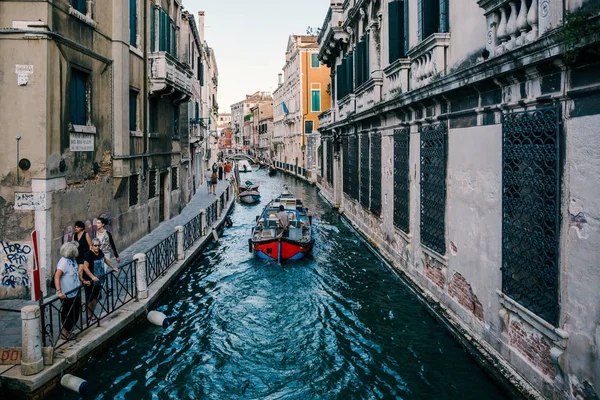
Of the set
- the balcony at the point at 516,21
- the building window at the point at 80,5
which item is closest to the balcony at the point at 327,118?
the building window at the point at 80,5

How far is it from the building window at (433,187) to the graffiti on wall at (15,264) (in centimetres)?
676

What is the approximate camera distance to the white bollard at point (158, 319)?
8.51 m

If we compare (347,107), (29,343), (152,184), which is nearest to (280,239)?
(152,184)

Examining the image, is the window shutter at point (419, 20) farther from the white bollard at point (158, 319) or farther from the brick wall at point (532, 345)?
the white bollard at point (158, 319)

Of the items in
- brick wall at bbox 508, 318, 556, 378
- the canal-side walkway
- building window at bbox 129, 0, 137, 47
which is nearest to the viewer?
brick wall at bbox 508, 318, 556, 378

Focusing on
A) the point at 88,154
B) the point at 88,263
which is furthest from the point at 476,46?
the point at 88,154

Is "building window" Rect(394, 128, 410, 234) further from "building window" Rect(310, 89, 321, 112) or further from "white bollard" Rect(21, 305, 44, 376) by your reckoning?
"building window" Rect(310, 89, 321, 112)

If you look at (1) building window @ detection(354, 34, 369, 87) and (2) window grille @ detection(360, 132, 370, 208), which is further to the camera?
(2) window grille @ detection(360, 132, 370, 208)

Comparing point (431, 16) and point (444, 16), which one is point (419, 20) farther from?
point (444, 16)

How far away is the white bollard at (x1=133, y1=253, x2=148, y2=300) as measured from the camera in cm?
887

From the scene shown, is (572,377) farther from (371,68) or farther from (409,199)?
(371,68)

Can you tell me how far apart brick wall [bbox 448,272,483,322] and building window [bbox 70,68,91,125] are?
7283 millimetres

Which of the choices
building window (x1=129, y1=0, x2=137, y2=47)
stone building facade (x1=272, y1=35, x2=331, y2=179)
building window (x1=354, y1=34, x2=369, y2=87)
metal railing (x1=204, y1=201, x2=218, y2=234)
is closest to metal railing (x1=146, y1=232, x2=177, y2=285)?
metal railing (x1=204, y1=201, x2=218, y2=234)

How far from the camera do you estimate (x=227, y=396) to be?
636 centimetres
